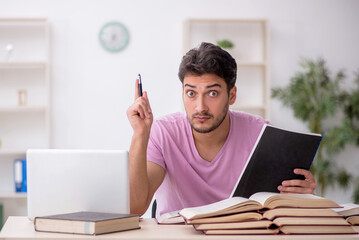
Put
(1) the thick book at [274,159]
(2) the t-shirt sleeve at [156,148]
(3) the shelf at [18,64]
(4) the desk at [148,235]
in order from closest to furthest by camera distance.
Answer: (4) the desk at [148,235] < (1) the thick book at [274,159] < (2) the t-shirt sleeve at [156,148] < (3) the shelf at [18,64]

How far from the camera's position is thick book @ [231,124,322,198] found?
5.86 feet

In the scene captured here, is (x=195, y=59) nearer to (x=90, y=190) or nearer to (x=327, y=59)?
(x=90, y=190)

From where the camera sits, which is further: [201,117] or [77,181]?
[201,117]

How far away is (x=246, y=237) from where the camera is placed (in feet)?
4.45

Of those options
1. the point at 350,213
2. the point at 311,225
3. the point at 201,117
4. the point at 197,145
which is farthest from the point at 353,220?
the point at 197,145

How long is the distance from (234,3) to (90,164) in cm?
361

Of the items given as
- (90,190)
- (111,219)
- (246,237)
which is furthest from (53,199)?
(246,237)

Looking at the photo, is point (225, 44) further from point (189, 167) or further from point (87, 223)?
point (87, 223)

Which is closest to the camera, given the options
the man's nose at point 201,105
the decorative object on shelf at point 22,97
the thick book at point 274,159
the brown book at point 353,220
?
the brown book at point 353,220

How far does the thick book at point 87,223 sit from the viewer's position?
134 centimetres

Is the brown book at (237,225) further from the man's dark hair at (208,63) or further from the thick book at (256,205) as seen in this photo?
the man's dark hair at (208,63)

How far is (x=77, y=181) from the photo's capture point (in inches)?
61.1

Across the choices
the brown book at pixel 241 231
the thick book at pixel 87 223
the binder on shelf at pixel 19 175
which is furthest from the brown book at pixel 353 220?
the binder on shelf at pixel 19 175

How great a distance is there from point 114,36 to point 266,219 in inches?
141
